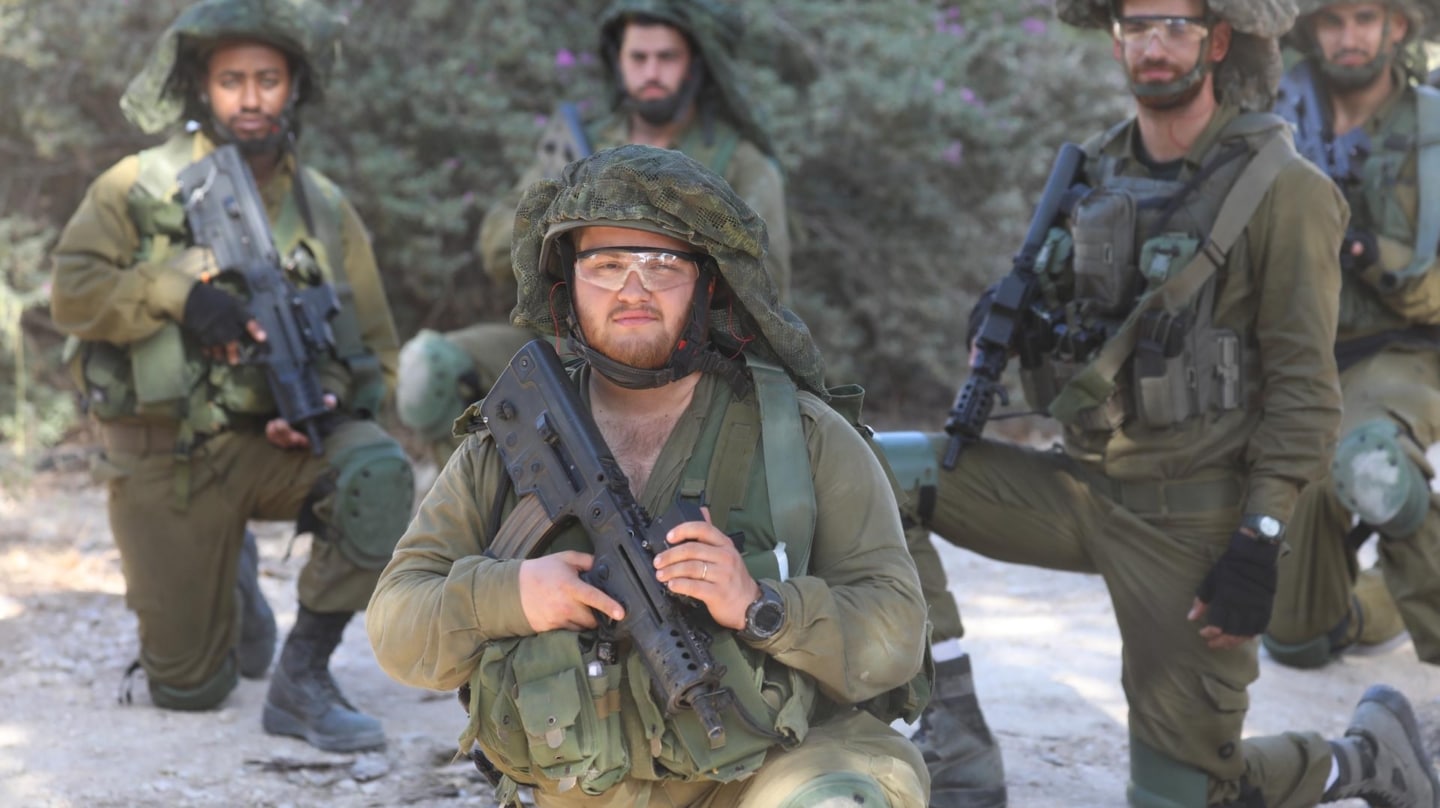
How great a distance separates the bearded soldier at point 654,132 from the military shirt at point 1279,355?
6.95ft

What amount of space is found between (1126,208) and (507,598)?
7.65 ft

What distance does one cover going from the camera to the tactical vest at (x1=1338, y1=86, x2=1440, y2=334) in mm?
6016

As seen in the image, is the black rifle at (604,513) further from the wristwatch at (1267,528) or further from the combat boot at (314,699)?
the combat boot at (314,699)

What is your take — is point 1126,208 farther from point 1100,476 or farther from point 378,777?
point 378,777

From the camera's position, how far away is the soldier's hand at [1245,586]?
173 inches

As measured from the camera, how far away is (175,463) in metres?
5.63

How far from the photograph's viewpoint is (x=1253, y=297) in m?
4.64

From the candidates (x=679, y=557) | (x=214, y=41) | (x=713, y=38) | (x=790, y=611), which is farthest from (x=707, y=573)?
(x=713, y=38)

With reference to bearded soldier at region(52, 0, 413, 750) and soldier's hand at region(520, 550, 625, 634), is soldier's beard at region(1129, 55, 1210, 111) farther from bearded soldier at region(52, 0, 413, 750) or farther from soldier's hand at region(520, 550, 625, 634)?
bearded soldier at region(52, 0, 413, 750)

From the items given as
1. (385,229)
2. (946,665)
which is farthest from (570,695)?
(385,229)

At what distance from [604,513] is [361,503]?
94.9 inches

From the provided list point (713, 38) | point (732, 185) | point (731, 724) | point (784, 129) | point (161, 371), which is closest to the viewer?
point (731, 724)

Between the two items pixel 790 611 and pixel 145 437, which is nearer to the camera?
pixel 790 611

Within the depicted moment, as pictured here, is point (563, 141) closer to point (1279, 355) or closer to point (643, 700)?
point (1279, 355)
